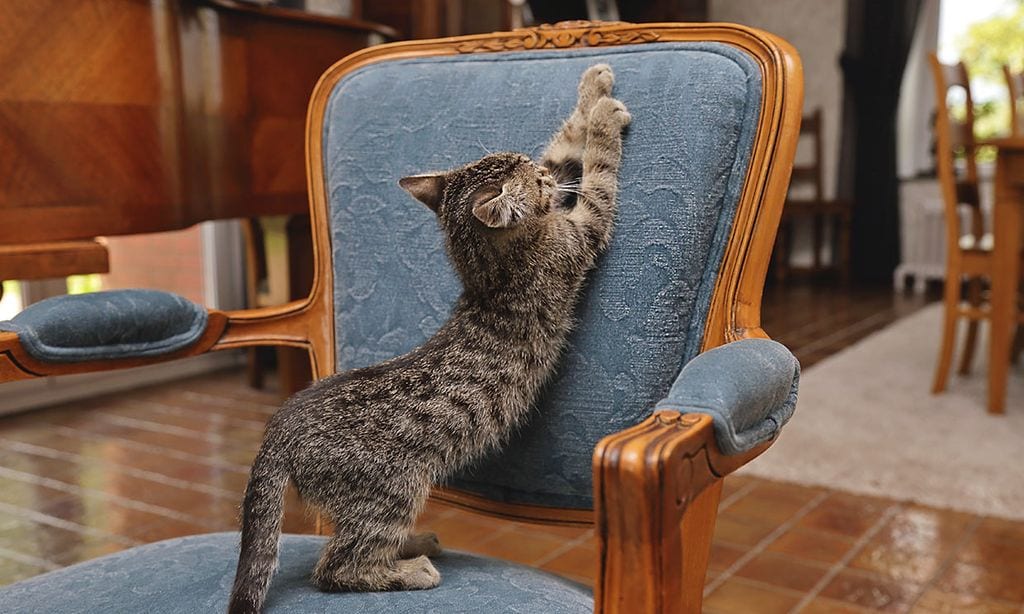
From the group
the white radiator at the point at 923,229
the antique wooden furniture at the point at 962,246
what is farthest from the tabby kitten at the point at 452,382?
the white radiator at the point at 923,229

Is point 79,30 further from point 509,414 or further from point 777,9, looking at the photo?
point 777,9

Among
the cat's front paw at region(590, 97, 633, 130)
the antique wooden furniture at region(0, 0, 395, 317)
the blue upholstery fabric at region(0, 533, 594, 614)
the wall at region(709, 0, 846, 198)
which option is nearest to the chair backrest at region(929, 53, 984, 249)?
the antique wooden furniture at region(0, 0, 395, 317)

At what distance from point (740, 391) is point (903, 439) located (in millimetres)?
2684

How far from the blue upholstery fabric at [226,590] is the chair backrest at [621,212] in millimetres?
190

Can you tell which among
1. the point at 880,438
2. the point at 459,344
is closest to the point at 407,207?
the point at 459,344

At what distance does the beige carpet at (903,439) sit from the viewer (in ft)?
9.24

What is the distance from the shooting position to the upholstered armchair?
0.98m

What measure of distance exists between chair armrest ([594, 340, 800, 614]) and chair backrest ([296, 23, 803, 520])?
0.82ft

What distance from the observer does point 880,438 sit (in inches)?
129

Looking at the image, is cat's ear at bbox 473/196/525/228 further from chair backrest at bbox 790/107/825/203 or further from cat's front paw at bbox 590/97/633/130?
chair backrest at bbox 790/107/825/203

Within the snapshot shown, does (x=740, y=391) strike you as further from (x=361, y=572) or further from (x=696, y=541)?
(x=361, y=572)

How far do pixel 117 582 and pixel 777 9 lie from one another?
7.47 meters

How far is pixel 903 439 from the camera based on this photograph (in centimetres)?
327

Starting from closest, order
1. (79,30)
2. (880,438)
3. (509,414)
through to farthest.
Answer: (509,414) → (79,30) → (880,438)
